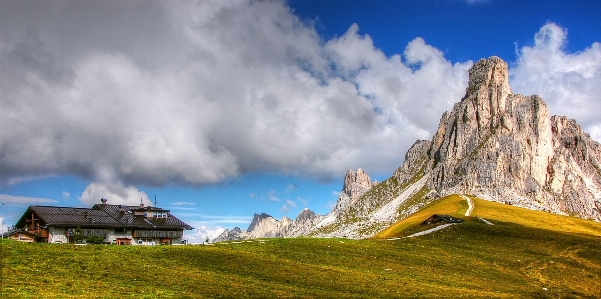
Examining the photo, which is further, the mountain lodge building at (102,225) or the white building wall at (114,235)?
the white building wall at (114,235)

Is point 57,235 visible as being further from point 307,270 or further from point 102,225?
point 307,270

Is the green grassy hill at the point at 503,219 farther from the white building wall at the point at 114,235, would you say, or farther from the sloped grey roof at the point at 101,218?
the white building wall at the point at 114,235

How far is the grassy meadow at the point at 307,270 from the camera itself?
3616 cm

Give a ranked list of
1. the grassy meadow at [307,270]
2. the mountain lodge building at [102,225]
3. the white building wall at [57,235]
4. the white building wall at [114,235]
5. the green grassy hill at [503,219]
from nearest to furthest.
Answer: the grassy meadow at [307,270], the white building wall at [57,235], the mountain lodge building at [102,225], the white building wall at [114,235], the green grassy hill at [503,219]

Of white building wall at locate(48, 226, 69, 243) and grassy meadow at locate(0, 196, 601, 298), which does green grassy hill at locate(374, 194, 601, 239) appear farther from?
white building wall at locate(48, 226, 69, 243)

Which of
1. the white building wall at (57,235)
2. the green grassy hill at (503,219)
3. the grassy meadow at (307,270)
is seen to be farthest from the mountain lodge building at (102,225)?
the green grassy hill at (503,219)

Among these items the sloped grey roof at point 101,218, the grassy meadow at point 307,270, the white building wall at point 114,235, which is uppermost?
the sloped grey roof at point 101,218

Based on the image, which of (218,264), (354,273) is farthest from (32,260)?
(354,273)

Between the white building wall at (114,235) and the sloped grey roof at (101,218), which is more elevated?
the sloped grey roof at (101,218)

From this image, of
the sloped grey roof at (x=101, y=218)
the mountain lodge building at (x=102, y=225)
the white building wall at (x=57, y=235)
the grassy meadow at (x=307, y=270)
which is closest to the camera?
the grassy meadow at (x=307, y=270)

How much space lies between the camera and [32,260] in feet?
135

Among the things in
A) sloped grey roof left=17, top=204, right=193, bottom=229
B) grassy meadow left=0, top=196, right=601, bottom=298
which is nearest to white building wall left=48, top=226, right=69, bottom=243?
sloped grey roof left=17, top=204, right=193, bottom=229

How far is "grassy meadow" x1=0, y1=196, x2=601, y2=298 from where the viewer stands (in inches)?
1423

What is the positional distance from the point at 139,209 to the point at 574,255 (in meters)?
85.3
